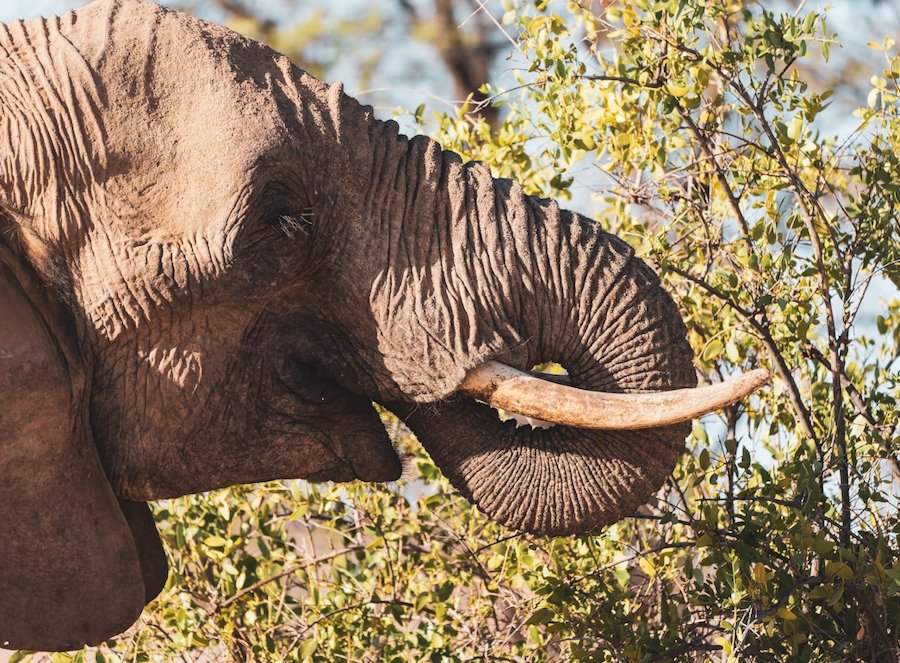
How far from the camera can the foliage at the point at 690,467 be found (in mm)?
4008

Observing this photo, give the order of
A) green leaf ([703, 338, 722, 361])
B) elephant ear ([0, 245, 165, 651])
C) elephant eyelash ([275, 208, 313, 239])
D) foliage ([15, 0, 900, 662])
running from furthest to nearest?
green leaf ([703, 338, 722, 361]) → foliage ([15, 0, 900, 662]) → elephant eyelash ([275, 208, 313, 239]) → elephant ear ([0, 245, 165, 651])

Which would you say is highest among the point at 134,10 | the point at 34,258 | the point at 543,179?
the point at 543,179

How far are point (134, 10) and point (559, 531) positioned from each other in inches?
58.0

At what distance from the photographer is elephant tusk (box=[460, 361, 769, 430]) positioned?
3377 millimetres

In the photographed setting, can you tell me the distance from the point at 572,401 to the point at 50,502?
1124mm

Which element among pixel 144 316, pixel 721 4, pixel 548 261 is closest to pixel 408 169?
pixel 548 261

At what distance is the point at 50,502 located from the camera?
340 cm

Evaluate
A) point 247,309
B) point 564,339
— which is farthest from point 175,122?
point 564,339

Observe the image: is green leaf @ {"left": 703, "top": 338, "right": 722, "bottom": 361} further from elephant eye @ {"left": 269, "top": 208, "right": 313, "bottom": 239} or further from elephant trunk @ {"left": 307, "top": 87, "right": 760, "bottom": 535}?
elephant eye @ {"left": 269, "top": 208, "right": 313, "bottom": 239}

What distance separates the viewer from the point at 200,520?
16.5 ft

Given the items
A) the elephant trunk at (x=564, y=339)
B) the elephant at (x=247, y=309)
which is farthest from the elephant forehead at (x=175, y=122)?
the elephant trunk at (x=564, y=339)

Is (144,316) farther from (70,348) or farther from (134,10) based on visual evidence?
(134,10)

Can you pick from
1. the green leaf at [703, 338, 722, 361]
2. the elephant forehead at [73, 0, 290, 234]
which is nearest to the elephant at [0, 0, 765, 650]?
the elephant forehead at [73, 0, 290, 234]

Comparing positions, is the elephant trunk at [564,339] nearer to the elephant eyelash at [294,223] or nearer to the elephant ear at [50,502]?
the elephant eyelash at [294,223]
